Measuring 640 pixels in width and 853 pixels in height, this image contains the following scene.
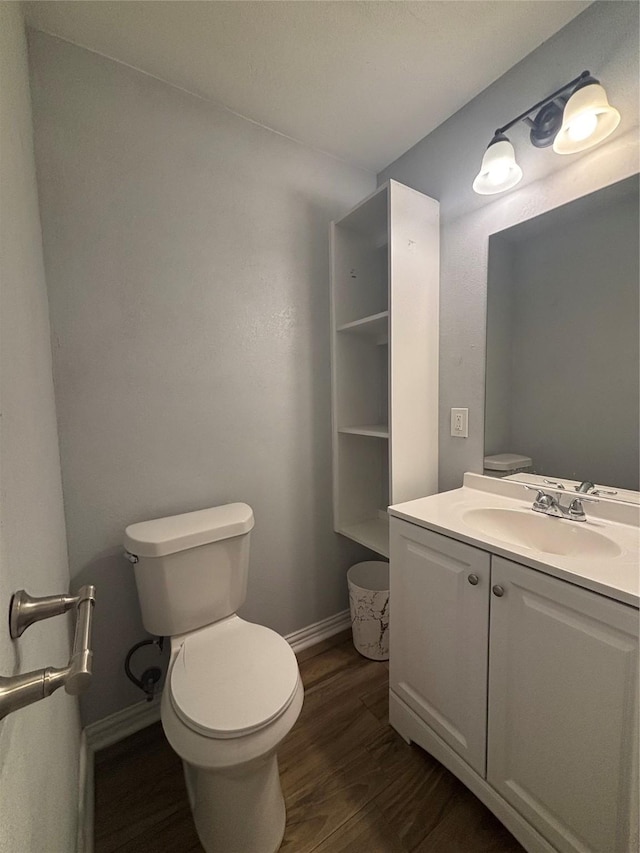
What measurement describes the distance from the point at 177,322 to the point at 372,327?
2.80ft

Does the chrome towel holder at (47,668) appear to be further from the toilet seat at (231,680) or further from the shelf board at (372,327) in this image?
the shelf board at (372,327)

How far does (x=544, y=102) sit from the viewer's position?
3.56 feet

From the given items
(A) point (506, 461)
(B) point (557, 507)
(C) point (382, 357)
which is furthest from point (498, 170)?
(B) point (557, 507)

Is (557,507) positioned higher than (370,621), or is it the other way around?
(557,507)

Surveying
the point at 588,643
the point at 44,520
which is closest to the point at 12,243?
the point at 44,520

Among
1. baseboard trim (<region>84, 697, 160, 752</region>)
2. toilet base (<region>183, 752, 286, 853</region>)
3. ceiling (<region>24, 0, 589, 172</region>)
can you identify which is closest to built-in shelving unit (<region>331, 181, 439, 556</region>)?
ceiling (<region>24, 0, 589, 172</region>)

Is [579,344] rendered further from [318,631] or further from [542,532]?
[318,631]

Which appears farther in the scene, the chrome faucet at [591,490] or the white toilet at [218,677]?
the chrome faucet at [591,490]

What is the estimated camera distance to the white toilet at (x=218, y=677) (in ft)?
2.83

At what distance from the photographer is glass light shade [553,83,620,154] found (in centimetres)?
95

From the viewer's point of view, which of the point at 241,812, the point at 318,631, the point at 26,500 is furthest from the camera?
the point at 318,631

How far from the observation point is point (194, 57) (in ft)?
3.86

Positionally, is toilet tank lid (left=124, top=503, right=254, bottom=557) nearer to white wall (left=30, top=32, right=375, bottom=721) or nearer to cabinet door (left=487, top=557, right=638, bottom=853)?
white wall (left=30, top=32, right=375, bottom=721)

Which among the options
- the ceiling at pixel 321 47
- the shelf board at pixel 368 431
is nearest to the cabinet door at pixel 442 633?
the shelf board at pixel 368 431
